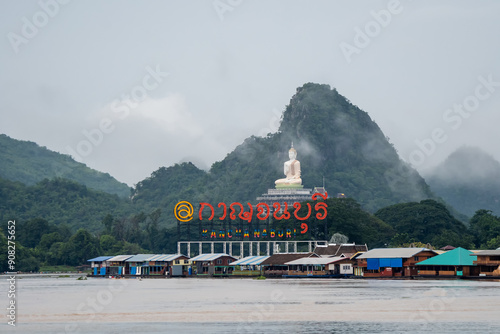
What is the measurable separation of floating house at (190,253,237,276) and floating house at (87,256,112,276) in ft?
50.8

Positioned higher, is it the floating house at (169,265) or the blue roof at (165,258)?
the blue roof at (165,258)

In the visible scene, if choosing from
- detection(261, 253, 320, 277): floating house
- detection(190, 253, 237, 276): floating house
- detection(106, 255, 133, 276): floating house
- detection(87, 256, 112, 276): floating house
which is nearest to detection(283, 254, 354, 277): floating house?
detection(261, 253, 320, 277): floating house

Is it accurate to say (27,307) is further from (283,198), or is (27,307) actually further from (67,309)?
(283,198)

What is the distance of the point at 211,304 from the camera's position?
5241cm

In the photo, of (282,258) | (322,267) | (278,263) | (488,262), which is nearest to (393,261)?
(322,267)

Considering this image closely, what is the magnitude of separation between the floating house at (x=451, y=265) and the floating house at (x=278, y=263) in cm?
2065

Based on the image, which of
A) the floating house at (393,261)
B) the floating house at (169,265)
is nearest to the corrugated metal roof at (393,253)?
the floating house at (393,261)

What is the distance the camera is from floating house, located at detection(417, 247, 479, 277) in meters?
90.9

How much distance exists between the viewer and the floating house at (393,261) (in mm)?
100188

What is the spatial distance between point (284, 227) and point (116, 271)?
35.3 meters

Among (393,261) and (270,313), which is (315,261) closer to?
(393,261)

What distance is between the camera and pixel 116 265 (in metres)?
133

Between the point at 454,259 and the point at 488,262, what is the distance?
17.1 ft

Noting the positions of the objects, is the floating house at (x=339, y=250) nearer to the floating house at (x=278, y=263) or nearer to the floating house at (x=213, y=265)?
the floating house at (x=278, y=263)
